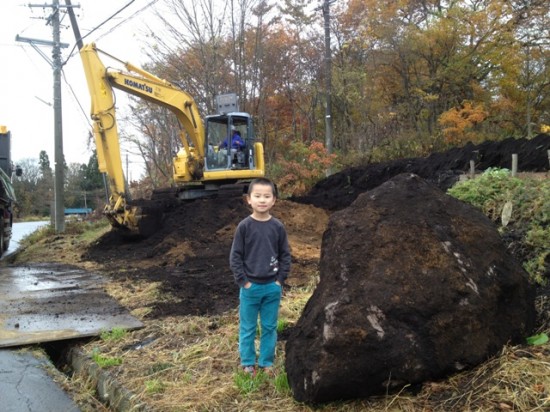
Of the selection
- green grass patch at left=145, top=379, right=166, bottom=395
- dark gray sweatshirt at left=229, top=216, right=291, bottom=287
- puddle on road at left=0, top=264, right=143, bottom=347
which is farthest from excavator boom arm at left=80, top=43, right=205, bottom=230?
dark gray sweatshirt at left=229, top=216, right=291, bottom=287

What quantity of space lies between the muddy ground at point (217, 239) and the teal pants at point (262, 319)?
2136 millimetres

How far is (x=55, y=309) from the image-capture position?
675cm

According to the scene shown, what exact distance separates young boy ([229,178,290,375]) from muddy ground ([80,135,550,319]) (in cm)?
215

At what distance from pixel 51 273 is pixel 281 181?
40.0 feet

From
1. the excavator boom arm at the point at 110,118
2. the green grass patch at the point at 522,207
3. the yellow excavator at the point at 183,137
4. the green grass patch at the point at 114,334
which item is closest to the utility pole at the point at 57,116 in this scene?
Result: the yellow excavator at the point at 183,137

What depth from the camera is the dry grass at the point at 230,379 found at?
2.88 metres

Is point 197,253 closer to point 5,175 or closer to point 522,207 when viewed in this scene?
point 522,207

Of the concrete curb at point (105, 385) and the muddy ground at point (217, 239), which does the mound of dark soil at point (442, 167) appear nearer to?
the muddy ground at point (217, 239)

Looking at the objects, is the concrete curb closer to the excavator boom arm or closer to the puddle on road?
the puddle on road

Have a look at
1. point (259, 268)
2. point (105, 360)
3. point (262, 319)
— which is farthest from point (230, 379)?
A: point (105, 360)

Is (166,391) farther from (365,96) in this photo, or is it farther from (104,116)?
(365,96)

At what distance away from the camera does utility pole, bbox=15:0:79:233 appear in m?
20.8

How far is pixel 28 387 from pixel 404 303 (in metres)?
3.25

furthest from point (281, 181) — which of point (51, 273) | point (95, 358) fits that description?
point (95, 358)
